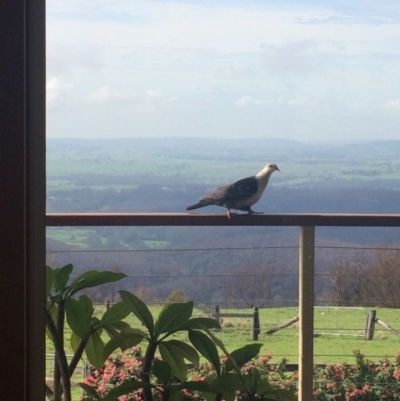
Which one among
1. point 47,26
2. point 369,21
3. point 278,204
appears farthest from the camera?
point 278,204

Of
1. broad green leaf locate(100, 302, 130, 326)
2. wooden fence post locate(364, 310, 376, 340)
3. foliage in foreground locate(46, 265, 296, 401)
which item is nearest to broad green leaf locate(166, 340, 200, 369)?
foliage in foreground locate(46, 265, 296, 401)

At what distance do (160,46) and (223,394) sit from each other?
671mm

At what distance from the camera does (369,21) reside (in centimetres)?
107

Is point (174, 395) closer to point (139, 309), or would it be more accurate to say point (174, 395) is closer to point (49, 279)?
point (139, 309)

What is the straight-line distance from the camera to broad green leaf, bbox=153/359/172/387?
108cm

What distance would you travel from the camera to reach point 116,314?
3.75 ft

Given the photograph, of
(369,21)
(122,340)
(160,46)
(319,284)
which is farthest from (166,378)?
(369,21)

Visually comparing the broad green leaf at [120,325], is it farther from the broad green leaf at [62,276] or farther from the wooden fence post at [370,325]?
the wooden fence post at [370,325]

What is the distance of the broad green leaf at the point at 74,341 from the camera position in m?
1.12

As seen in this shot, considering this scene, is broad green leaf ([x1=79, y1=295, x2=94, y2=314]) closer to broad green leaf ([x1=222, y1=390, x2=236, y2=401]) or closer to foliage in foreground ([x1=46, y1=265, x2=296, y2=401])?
foliage in foreground ([x1=46, y1=265, x2=296, y2=401])

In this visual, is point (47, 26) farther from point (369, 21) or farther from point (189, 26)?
point (369, 21)

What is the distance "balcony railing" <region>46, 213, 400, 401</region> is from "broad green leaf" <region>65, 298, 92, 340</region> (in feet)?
0.52

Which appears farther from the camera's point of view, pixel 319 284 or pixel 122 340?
pixel 319 284

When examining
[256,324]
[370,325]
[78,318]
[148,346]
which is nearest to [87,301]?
[78,318]
